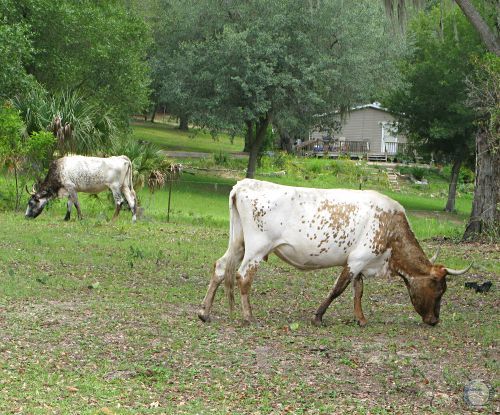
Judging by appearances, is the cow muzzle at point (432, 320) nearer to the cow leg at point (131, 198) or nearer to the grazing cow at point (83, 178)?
the grazing cow at point (83, 178)

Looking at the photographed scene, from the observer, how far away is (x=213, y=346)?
10.0 metres

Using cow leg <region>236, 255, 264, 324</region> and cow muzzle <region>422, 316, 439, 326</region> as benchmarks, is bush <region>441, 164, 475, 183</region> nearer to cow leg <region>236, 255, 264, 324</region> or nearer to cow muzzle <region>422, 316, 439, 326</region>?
cow muzzle <region>422, 316, 439, 326</region>

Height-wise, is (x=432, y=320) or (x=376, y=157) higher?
(x=376, y=157)

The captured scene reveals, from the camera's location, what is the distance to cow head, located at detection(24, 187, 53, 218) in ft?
74.3

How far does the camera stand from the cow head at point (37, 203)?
22641 mm

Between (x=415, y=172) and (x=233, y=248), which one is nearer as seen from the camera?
(x=233, y=248)

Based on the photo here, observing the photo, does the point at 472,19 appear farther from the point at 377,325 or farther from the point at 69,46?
the point at 69,46

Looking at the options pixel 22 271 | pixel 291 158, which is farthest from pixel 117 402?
pixel 291 158

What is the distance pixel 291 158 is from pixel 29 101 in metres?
26.4

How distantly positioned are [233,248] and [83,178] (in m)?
12.5

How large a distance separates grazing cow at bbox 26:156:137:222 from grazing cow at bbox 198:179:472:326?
11.7 meters

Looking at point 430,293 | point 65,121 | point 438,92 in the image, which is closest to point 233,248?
point 430,293

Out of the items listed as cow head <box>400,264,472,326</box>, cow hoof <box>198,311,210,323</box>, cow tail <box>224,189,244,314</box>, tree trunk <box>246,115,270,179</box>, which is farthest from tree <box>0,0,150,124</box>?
cow head <box>400,264,472,326</box>

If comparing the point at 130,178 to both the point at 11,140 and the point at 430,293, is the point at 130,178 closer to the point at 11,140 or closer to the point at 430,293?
the point at 11,140
